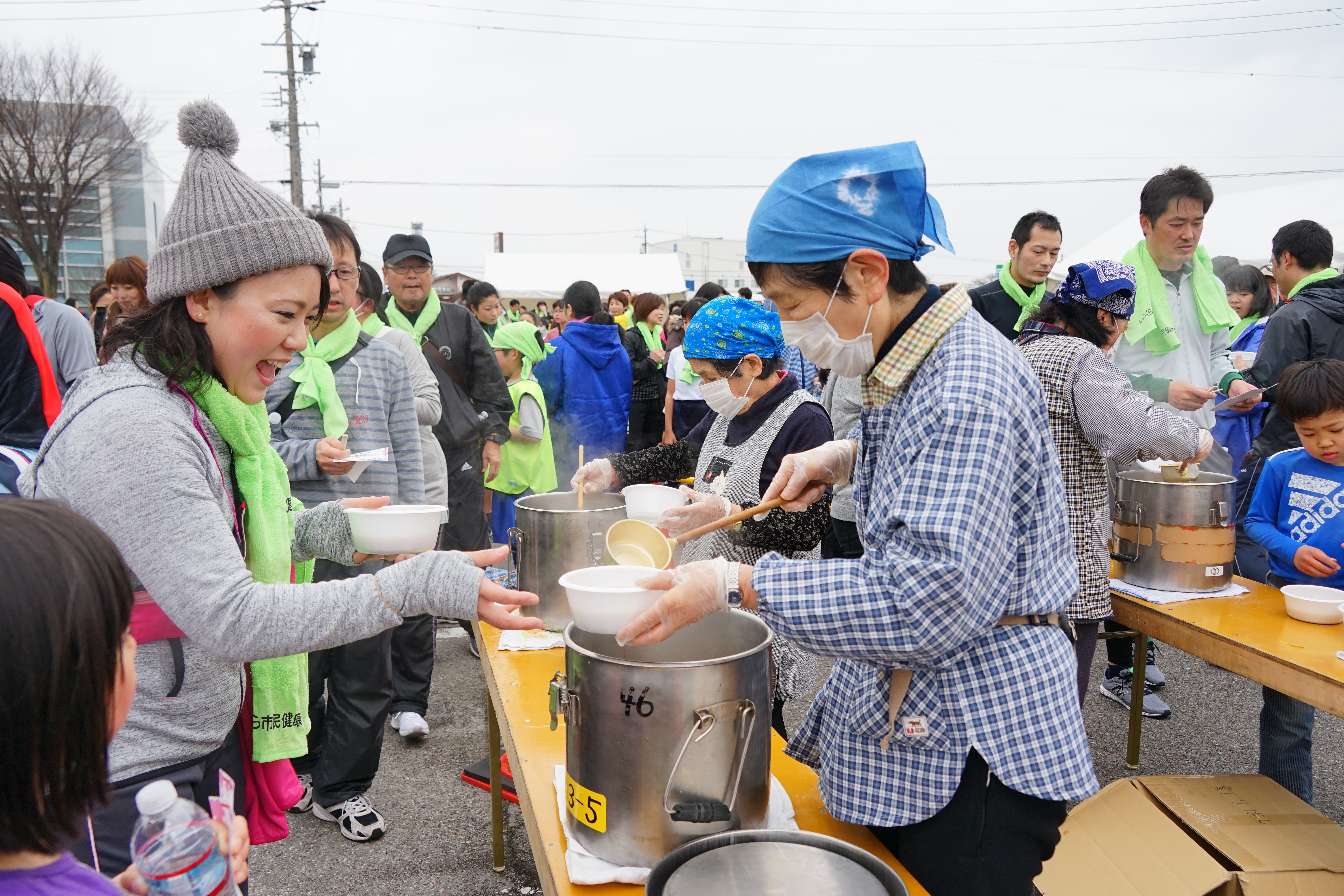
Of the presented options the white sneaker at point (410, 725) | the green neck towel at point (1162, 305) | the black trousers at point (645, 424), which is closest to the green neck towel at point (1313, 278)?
the green neck towel at point (1162, 305)

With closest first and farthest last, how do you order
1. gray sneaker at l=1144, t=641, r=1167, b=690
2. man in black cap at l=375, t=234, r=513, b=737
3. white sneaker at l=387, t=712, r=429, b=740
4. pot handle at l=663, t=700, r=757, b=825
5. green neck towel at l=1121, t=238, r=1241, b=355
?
1. pot handle at l=663, t=700, r=757, b=825
2. green neck towel at l=1121, t=238, r=1241, b=355
3. white sneaker at l=387, t=712, r=429, b=740
4. gray sneaker at l=1144, t=641, r=1167, b=690
5. man in black cap at l=375, t=234, r=513, b=737

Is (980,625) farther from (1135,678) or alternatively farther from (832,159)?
(1135,678)

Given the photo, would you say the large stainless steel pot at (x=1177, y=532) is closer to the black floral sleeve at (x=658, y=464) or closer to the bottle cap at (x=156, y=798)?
the black floral sleeve at (x=658, y=464)

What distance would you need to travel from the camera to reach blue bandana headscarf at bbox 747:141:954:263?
1.28 meters

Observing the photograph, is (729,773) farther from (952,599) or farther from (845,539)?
(845,539)

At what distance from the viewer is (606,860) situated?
1296mm

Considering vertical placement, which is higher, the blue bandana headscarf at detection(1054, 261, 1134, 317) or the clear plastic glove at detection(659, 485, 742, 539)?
the blue bandana headscarf at detection(1054, 261, 1134, 317)

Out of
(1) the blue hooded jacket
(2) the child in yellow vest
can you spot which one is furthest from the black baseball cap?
(1) the blue hooded jacket

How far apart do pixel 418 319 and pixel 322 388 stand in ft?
5.80

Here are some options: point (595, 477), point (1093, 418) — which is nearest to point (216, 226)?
point (595, 477)

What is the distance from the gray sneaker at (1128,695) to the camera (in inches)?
164

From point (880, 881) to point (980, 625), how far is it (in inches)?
14.6

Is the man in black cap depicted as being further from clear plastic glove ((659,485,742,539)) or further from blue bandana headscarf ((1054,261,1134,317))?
blue bandana headscarf ((1054,261,1134,317))

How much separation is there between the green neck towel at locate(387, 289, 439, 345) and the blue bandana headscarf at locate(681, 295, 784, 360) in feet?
7.85
